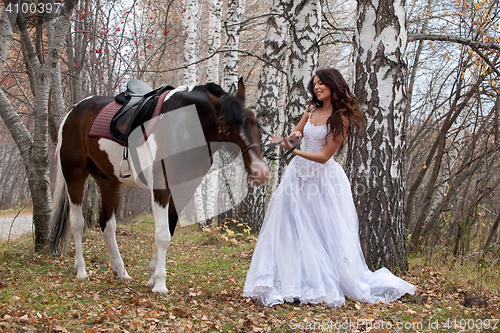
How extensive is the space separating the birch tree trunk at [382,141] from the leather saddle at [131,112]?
234 centimetres

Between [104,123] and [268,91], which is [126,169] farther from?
[268,91]

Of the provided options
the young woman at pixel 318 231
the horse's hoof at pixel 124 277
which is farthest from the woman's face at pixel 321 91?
the horse's hoof at pixel 124 277

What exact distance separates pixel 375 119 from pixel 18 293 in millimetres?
3950

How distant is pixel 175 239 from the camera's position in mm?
8711

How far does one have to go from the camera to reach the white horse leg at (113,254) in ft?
14.9

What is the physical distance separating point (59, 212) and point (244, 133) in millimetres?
2919

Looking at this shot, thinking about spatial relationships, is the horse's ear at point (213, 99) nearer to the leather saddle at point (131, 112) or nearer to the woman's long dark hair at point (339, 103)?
the leather saddle at point (131, 112)

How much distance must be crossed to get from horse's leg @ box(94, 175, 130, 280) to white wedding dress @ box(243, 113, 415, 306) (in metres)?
1.73

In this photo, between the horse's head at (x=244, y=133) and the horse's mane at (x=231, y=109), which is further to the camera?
the horse's mane at (x=231, y=109)

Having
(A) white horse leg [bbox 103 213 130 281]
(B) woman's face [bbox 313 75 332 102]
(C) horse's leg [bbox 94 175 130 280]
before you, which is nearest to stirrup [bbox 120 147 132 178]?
(C) horse's leg [bbox 94 175 130 280]

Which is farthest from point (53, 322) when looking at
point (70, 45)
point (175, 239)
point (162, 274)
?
point (70, 45)

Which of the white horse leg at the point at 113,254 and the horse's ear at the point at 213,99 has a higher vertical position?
the horse's ear at the point at 213,99

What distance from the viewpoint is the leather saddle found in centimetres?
391

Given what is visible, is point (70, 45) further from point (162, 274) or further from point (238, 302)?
point (238, 302)
